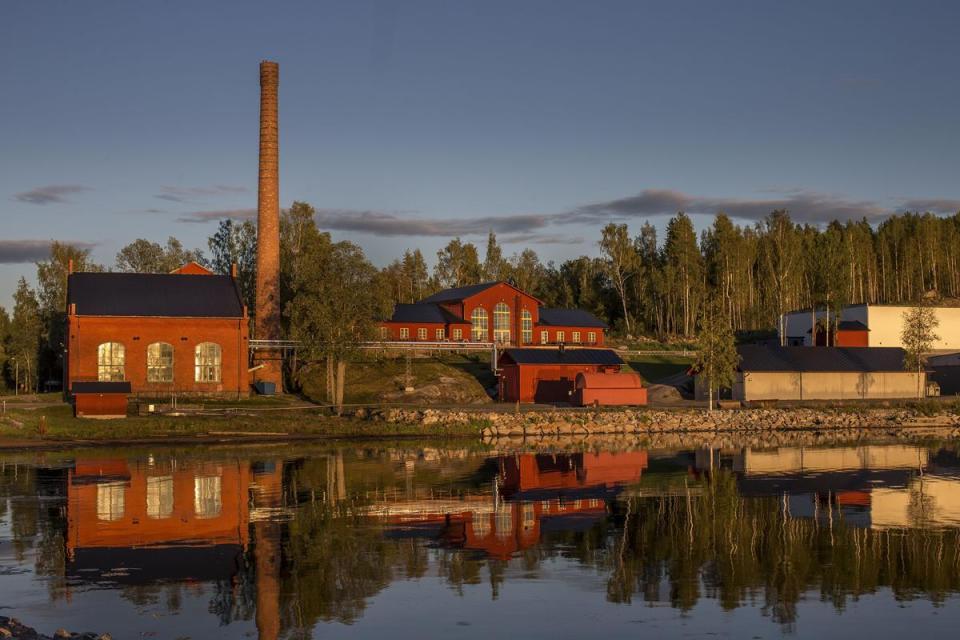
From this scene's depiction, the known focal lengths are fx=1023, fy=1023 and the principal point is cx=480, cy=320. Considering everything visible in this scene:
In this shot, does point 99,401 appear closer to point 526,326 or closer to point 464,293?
point 464,293

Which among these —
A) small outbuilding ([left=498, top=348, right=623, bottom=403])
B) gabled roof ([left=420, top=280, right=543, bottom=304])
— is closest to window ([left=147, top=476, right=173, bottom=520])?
small outbuilding ([left=498, top=348, right=623, bottom=403])

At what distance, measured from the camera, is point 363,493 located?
33188mm

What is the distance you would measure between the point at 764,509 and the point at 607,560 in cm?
905

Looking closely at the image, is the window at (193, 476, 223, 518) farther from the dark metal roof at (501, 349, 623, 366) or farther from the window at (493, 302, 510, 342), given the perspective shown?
the window at (493, 302, 510, 342)

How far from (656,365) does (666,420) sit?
25.1 m

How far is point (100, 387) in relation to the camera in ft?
177

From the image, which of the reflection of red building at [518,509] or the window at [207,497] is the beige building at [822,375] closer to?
the reflection of red building at [518,509]

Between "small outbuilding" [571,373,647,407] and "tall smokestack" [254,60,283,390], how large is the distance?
21.2 metres

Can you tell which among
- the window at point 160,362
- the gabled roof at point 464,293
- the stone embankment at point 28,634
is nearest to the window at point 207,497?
the stone embankment at point 28,634

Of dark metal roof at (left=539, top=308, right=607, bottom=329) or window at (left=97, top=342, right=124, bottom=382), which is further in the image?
dark metal roof at (left=539, top=308, right=607, bottom=329)

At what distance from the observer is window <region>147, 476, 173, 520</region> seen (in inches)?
1135

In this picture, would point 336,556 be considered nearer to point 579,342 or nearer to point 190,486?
point 190,486

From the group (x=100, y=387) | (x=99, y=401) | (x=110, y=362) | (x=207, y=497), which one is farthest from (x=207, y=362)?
(x=207, y=497)

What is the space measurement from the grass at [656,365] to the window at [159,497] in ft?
162
